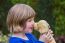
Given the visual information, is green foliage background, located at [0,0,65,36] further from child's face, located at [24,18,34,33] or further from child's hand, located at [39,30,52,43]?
child's face, located at [24,18,34,33]

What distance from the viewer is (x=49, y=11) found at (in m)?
8.88

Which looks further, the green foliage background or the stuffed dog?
the green foliage background

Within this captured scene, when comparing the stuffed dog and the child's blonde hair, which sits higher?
the child's blonde hair

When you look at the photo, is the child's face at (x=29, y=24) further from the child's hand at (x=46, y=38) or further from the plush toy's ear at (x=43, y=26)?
the child's hand at (x=46, y=38)

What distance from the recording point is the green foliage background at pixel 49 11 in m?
8.53

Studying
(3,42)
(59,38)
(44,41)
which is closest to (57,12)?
(59,38)

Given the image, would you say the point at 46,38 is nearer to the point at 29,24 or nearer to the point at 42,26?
the point at 42,26

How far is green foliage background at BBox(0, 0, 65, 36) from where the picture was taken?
→ 28.0 feet

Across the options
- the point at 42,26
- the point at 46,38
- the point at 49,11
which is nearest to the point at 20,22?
the point at 42,26

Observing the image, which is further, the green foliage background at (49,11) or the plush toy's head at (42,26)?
the green foliage background at (49,11)

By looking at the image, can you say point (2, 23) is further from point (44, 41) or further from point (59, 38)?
point (44, 41)

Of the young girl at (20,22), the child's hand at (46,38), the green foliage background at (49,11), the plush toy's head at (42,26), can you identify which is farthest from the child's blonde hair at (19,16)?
the green foliage background at (49,11)

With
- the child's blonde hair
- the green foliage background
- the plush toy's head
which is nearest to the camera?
the child's blonde hair

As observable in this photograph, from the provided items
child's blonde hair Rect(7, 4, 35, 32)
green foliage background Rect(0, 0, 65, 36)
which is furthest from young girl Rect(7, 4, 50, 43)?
green foliage background Rect(0, 0, 65, 36)
